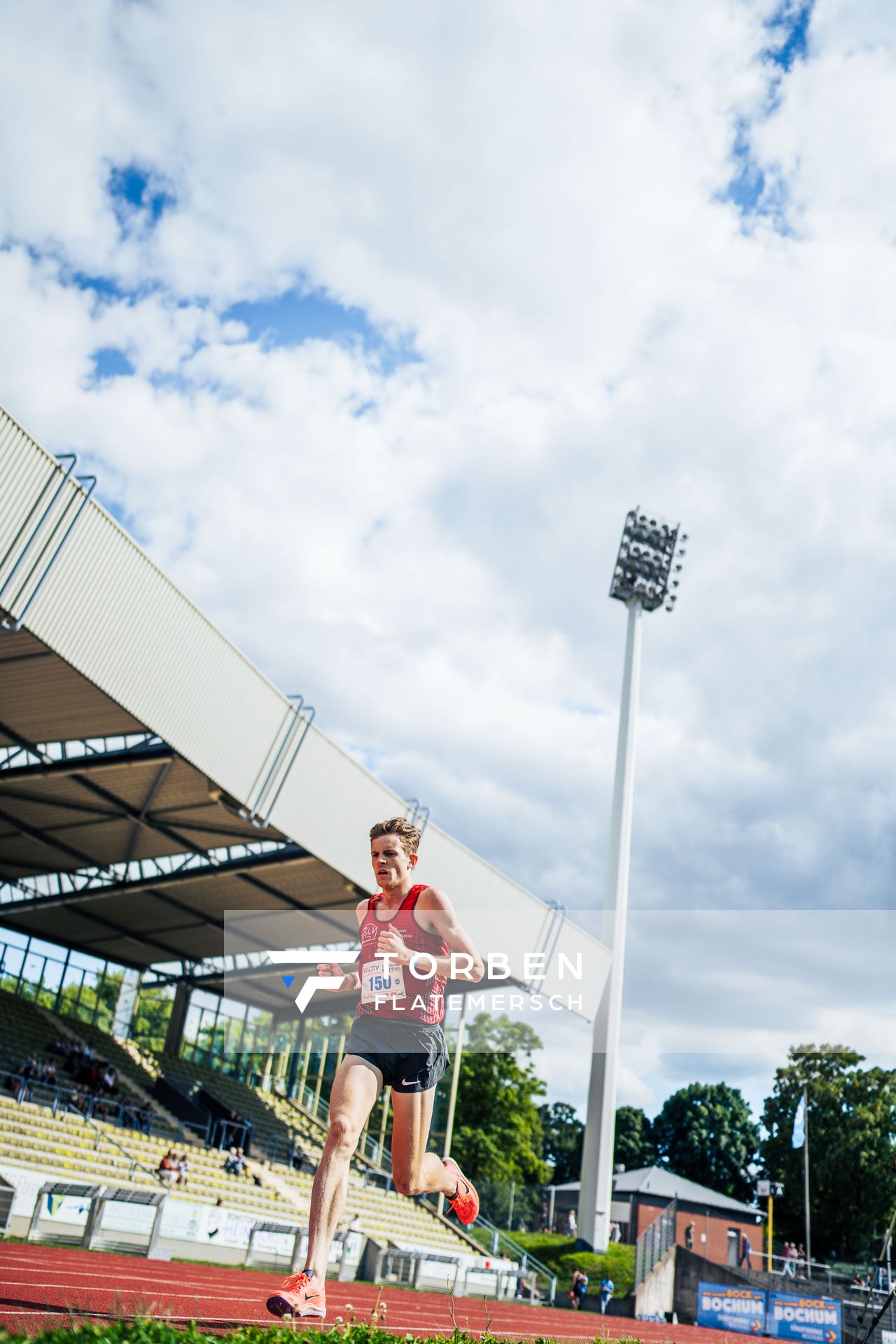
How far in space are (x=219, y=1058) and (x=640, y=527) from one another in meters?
26.0

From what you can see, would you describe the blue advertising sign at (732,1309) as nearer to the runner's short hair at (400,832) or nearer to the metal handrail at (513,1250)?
the metal handrail at (513,1250)

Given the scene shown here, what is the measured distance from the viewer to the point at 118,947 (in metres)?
36.8

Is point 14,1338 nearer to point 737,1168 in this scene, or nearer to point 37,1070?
point 37,1070

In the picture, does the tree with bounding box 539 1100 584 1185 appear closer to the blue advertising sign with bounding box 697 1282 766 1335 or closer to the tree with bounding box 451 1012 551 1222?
the tree with bounding box 451 1012 551 1222

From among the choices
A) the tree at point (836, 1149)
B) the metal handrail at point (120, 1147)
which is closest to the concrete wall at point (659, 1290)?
the metal handrail at point (120, 1147)

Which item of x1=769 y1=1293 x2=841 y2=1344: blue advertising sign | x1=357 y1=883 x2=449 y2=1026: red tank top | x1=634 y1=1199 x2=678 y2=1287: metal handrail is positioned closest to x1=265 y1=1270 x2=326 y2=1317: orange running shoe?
x1=357 y1=883 x2=449 y2=1026: red tank top

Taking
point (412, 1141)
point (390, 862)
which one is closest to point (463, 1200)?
point (412, 1141)

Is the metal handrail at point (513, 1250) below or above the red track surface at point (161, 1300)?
above

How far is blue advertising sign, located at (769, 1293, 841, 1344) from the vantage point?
24438 millimetres

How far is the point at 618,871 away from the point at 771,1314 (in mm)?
13541

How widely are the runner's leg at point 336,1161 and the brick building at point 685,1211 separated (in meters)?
59.1

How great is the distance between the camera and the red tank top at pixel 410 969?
4562mm

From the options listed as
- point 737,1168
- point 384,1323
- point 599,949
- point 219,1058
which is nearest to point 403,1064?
point 384,1323

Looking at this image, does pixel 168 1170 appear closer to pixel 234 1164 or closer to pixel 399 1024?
pixel 234 1164
